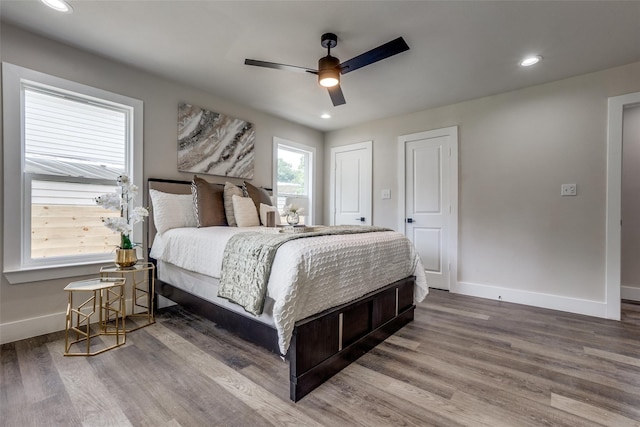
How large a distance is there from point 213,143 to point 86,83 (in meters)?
1.26

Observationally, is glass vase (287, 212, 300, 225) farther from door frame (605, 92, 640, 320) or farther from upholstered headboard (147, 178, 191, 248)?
door frame (605, 92, 640, 320)

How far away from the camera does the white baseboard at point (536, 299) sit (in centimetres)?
295

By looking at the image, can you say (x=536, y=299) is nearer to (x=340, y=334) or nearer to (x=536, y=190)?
(x=536, y=190)

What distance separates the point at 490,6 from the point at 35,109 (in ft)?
11.7

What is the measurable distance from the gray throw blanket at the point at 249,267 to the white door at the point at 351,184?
2.75 m

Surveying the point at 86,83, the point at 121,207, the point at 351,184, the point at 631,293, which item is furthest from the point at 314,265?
the point at 631,293

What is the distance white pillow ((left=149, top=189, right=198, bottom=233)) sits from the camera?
2764mm

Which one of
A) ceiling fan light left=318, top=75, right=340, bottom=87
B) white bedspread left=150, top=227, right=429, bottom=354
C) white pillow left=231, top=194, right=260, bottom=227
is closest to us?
white bedspread left=150, top=227, right=429, bottom=354

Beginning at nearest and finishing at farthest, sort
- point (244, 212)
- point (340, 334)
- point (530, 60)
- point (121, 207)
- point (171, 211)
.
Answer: point (340, 334)
point (121, 207)
point (530, 60)
point (171, 211)
point (244, 212)

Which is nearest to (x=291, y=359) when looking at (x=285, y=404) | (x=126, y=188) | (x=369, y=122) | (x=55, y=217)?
(x=285, y=404)

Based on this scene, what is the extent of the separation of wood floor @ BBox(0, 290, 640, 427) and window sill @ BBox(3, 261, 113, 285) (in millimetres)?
473

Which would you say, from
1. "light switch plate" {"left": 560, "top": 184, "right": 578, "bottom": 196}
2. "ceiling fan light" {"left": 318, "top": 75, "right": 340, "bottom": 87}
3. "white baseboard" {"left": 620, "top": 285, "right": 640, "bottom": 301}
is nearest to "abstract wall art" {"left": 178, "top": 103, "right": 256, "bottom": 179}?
"ceiling fan light" {"left": 318, "top": 75, "right": 340, "bottom": 87}

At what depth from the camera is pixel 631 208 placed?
3.64m

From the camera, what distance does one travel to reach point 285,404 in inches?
61.1
